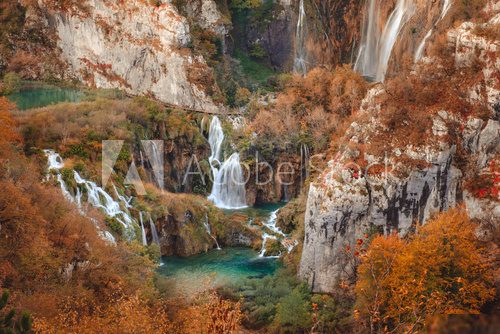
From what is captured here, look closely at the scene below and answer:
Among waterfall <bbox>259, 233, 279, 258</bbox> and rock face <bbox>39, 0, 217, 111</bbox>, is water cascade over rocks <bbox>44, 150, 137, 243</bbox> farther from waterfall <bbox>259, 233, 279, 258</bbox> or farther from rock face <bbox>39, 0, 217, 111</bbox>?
rock face <bbox>39, 0, 217, 111</bbox>

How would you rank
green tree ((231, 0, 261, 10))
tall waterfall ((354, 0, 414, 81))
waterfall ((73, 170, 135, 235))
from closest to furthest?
waterfall ((73, 170, 135, 235)) → tall waterfall ((354, 0, 414, 81)) → green tree ((231, 0, 261, 10))

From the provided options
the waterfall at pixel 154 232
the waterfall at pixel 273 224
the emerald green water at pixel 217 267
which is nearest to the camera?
the emerald green water at pixel 217 267

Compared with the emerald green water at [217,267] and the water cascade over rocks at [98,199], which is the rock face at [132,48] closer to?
the water cascade over rocks at [98,199]

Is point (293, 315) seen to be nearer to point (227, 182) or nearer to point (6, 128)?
point (6, 128)

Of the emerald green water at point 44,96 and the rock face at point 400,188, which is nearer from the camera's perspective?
the rock face at point 400,188

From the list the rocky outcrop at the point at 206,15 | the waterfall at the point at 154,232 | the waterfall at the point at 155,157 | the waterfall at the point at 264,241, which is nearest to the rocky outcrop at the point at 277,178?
the waterfall at the point at 155,157

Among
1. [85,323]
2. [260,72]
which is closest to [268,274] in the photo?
[85,323]

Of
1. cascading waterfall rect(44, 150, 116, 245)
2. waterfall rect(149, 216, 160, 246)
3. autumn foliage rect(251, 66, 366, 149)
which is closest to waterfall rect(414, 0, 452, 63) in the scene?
autumn foliage rect(251, 66, 366, 149)
